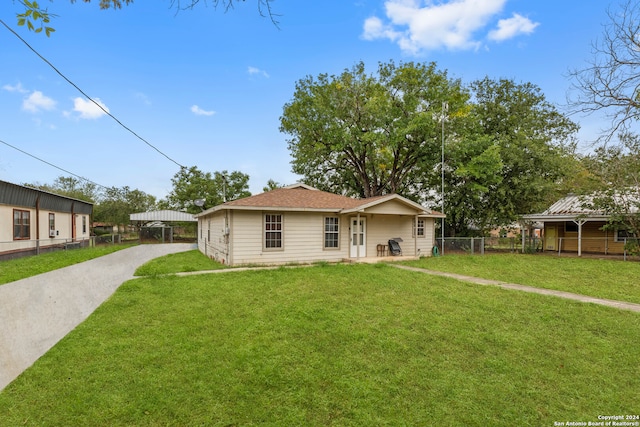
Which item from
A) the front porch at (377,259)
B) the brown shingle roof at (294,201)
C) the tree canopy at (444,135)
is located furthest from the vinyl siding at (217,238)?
the tree canopy at (444,135)

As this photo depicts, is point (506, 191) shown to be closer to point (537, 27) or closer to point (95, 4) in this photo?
point (537, 27)

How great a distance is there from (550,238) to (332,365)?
21.4 metres

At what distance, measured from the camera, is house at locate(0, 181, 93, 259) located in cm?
1390

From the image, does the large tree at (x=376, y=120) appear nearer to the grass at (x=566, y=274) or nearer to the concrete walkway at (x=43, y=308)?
the grass at (x=566, y=274)

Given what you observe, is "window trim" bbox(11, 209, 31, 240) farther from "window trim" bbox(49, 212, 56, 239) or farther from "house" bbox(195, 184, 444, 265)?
"house" bbox(195, 184, 444, 265)

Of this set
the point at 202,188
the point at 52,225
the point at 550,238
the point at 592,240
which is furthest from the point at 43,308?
the point at 202,188

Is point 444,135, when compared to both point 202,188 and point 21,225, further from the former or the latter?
point 21,225

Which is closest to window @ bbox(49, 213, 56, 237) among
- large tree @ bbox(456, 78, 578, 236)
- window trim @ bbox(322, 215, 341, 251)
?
window trim @ bbox(322, 215, 341, 251)

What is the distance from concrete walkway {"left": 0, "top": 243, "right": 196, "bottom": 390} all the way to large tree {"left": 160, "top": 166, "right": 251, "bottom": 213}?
21776 millimetres

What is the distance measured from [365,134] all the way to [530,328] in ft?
58.3

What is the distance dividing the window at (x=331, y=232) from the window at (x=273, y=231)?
216cm

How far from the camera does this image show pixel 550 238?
1984 cm

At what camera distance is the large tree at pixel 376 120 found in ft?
72.0

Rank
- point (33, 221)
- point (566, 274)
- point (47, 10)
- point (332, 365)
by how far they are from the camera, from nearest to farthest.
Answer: point (47, 10) < point (332, 365) < point (566, 274) < point (33, 221)
